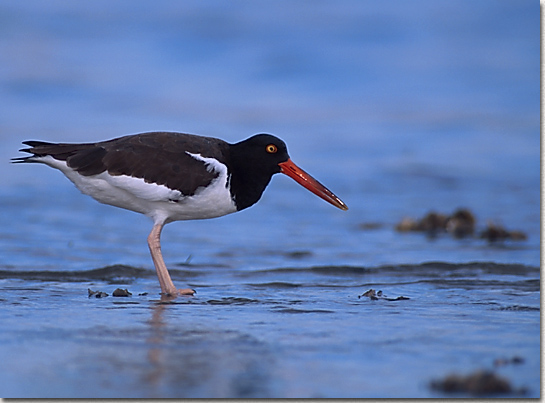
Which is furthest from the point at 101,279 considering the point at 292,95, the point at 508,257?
the point at 292,95

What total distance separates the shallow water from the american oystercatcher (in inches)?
25.7

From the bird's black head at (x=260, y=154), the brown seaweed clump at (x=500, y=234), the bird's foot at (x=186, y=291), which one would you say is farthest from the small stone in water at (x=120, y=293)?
the brown seaweed clump at (x=500, y=234)

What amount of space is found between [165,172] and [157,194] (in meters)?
0.18

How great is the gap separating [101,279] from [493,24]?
56.1ft

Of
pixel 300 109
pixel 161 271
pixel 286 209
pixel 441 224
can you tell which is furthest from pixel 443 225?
pixel 300 109

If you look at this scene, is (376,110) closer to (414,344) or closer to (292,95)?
(292,95)

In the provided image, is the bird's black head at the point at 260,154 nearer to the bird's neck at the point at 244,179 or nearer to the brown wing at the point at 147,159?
the bird's neck at the point at 244,179

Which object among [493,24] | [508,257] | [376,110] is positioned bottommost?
[508,257]

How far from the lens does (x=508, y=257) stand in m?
7.87

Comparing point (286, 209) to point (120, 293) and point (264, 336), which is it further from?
point (264, 336)

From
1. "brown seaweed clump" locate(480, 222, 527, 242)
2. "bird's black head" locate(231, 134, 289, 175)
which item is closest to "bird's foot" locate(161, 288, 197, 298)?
"bird's black head" locate(231, 134, 289, 175)

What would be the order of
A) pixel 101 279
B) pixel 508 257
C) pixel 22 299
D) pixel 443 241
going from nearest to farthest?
1. pixel 22 299
2. pixel 101 279
3. pixel 508 257
4. pixel 443 241

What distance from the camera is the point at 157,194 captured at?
6266mm

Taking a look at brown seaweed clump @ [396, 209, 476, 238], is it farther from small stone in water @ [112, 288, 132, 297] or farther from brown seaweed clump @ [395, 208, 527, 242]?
small stone in water @ [112, 288, 132, 297]
